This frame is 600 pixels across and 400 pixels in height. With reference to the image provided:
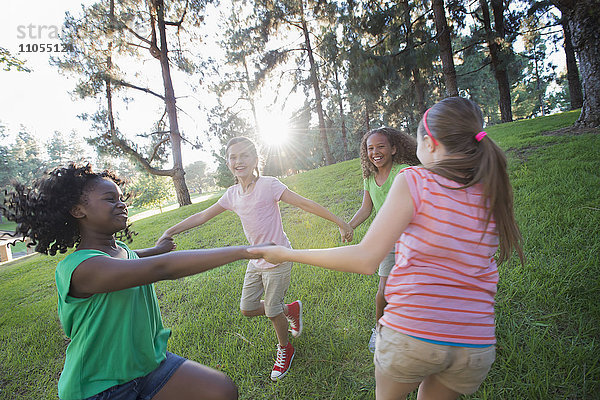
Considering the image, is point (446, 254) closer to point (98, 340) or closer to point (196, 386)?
point (196, 386)

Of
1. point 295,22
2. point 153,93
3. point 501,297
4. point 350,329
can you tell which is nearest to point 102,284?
point 350,329

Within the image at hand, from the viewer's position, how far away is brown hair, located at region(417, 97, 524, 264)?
1084mm

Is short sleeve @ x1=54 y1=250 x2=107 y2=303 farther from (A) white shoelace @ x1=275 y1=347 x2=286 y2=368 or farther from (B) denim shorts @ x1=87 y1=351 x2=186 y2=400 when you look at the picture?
(A) white shoelace @ x1=275 y1=347 x2=286 y2=368

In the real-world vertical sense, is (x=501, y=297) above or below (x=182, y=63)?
below

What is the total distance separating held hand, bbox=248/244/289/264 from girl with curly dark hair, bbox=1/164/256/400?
67 millimetres

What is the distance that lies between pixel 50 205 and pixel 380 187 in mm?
2315

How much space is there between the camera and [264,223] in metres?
2.48

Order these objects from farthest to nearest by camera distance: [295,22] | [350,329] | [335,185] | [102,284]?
[295,22] < [335,185] < [350,329] < [102,284]

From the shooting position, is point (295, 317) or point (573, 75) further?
point (573, 75)

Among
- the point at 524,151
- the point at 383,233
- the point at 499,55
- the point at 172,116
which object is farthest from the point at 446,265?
the point at 499,55

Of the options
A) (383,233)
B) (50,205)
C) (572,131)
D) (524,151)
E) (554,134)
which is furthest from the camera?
(554,134)

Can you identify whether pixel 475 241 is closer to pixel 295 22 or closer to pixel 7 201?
pixel 7 201

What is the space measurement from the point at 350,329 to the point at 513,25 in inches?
669

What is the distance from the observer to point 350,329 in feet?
8.85
